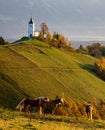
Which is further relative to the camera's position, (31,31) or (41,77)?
(31,31)

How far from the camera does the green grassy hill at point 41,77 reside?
62.9m

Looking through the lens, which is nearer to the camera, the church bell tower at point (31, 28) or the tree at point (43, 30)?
the tree at point (43, 30)

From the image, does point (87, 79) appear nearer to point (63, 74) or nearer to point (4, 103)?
point (63, 74)

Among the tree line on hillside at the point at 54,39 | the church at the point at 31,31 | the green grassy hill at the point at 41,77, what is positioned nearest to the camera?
the green grassy hill at the point at 41,77

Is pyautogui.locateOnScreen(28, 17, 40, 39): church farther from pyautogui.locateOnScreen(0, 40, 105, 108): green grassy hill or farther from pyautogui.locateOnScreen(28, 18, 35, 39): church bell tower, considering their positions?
pyautogui.locateOnScreen(0, 40, 105, 108): green grassy hill

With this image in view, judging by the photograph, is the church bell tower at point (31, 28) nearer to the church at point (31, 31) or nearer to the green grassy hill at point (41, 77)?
the church at point (31, 31)

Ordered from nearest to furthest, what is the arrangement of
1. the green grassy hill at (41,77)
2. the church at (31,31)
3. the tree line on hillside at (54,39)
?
1. the green grassy hill at (41,77)
2. the tree line on hillside at (54,39)
3. the church at (31,31)

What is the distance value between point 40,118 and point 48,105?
5.75 metres

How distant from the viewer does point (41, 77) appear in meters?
74.2

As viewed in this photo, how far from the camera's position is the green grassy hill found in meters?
62.9

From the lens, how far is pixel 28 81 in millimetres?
68812

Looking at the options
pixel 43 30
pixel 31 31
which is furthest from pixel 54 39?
pixel 31 31

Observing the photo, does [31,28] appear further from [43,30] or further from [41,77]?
[41,77]

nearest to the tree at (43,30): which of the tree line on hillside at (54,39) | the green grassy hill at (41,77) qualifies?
the tree line on hillside at (54,39)
